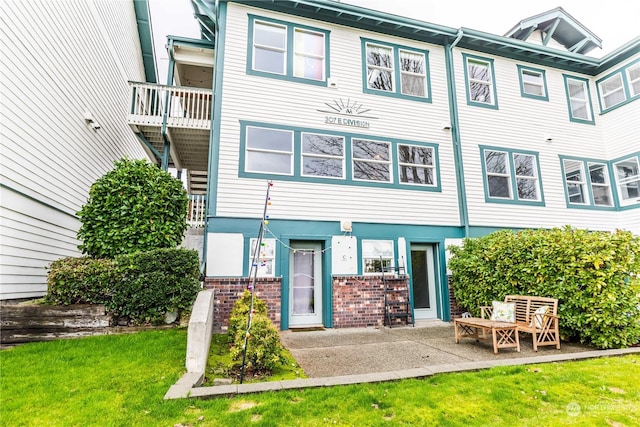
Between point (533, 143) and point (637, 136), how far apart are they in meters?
3.42

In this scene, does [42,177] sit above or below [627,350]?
above

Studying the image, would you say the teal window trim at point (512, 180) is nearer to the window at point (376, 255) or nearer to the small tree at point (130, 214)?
the window at point (376, 255)

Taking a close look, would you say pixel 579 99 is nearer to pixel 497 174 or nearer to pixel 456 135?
pixel 497 174

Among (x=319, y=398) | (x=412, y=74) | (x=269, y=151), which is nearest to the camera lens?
(x=319, y=398)

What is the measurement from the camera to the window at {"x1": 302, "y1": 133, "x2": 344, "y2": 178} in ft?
27.0

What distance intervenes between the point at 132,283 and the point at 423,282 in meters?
6.68

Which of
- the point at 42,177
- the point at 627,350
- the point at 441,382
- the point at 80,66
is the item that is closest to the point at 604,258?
the point at 627,350

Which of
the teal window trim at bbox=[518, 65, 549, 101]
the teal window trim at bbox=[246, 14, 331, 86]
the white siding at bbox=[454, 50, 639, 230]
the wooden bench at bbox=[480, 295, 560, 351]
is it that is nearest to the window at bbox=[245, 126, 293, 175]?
the teal window trim at bbox=[246, 14, 331, 86]

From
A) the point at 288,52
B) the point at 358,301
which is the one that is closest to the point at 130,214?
the point at 358,301

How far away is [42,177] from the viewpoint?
6125mm

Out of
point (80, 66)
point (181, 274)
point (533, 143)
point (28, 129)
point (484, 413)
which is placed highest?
point (80, 66)

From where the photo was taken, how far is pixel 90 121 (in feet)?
27.2

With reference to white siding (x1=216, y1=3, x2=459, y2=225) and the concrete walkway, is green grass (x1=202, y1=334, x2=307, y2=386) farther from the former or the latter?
white siding (x1=216, y1=3, x2=459, y2=225)

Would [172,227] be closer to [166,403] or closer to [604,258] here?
[166,403]
